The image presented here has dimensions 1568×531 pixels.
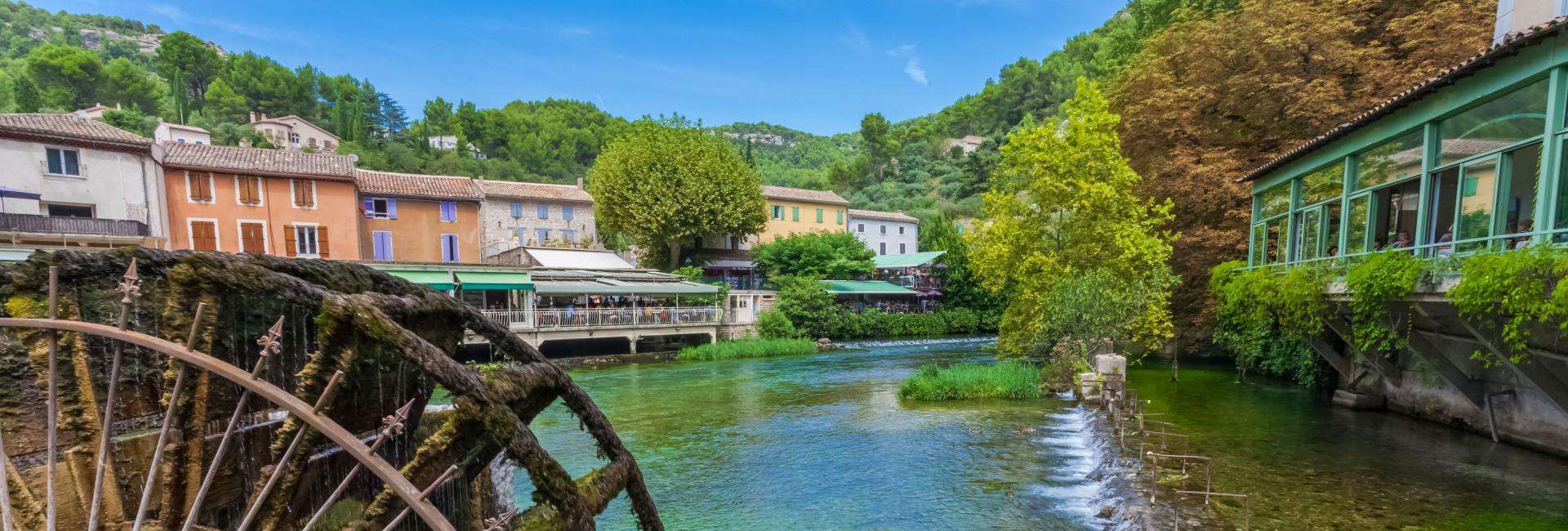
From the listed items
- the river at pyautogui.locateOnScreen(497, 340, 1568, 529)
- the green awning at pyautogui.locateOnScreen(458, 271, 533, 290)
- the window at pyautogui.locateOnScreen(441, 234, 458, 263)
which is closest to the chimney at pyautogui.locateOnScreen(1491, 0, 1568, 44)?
the river at pyautogui.locateOnScreen(497, 340, 1568, 529)

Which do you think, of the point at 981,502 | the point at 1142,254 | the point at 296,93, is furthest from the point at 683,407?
the point at 296,93

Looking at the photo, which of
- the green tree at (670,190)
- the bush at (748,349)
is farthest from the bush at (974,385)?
the green tree at (670,190)

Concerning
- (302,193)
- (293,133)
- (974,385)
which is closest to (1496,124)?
(974,385)

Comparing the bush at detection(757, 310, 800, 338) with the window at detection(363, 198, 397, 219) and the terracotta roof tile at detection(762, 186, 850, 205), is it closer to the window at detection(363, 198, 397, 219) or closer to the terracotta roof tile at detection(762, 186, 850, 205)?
the terracotta roof tile at detection(762, 186, 850, 205)

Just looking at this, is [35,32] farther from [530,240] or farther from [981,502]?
[981,502]

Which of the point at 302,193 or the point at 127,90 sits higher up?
the point at 127,90

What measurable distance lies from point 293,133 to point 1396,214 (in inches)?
2838

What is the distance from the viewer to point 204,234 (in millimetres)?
22391

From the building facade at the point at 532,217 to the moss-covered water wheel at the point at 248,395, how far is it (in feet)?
84.3

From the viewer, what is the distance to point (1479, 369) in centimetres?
969

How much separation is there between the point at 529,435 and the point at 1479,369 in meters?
14.1

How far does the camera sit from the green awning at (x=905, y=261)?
115ft

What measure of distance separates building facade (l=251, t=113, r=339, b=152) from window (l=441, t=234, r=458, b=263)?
33490 mm

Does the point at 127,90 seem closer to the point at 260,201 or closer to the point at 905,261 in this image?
the point at 260,201
